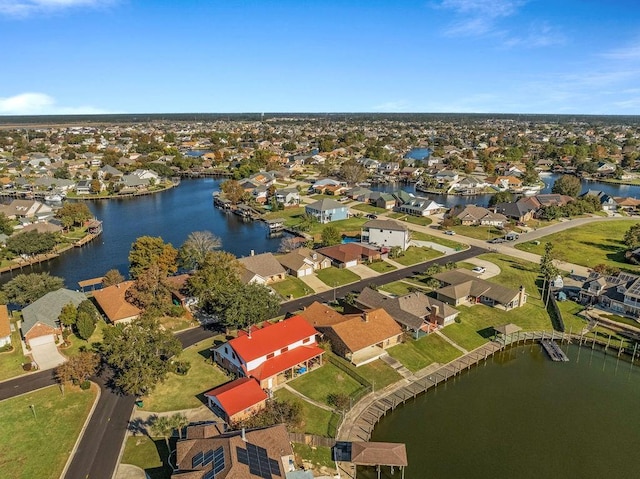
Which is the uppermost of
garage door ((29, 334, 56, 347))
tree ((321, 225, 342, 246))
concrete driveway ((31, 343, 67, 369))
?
tree ((321, 225, 342, 246))

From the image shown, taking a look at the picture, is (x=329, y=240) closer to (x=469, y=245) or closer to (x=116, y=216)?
(x=469, y=245)

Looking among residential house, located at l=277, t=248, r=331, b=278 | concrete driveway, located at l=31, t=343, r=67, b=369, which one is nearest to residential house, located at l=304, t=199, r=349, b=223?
residential house, located at l=277, t=248, r=331, b=278

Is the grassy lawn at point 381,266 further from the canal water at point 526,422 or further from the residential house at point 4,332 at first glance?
the residential house at point 4,332

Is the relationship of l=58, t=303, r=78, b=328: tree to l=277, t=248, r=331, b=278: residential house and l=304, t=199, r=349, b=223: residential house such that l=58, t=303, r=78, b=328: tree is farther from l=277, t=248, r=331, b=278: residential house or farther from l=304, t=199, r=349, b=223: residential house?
l=304, t=199, r=349, b=223: residential house

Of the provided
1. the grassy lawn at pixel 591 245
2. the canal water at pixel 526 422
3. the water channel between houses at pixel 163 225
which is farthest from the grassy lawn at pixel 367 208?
the canal water at pixel 526 422

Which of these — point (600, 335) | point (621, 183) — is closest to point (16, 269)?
point (600, 335)

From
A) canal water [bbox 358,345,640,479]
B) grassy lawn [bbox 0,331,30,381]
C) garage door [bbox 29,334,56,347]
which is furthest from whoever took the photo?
garage door [bbox 29,334,56,347]
